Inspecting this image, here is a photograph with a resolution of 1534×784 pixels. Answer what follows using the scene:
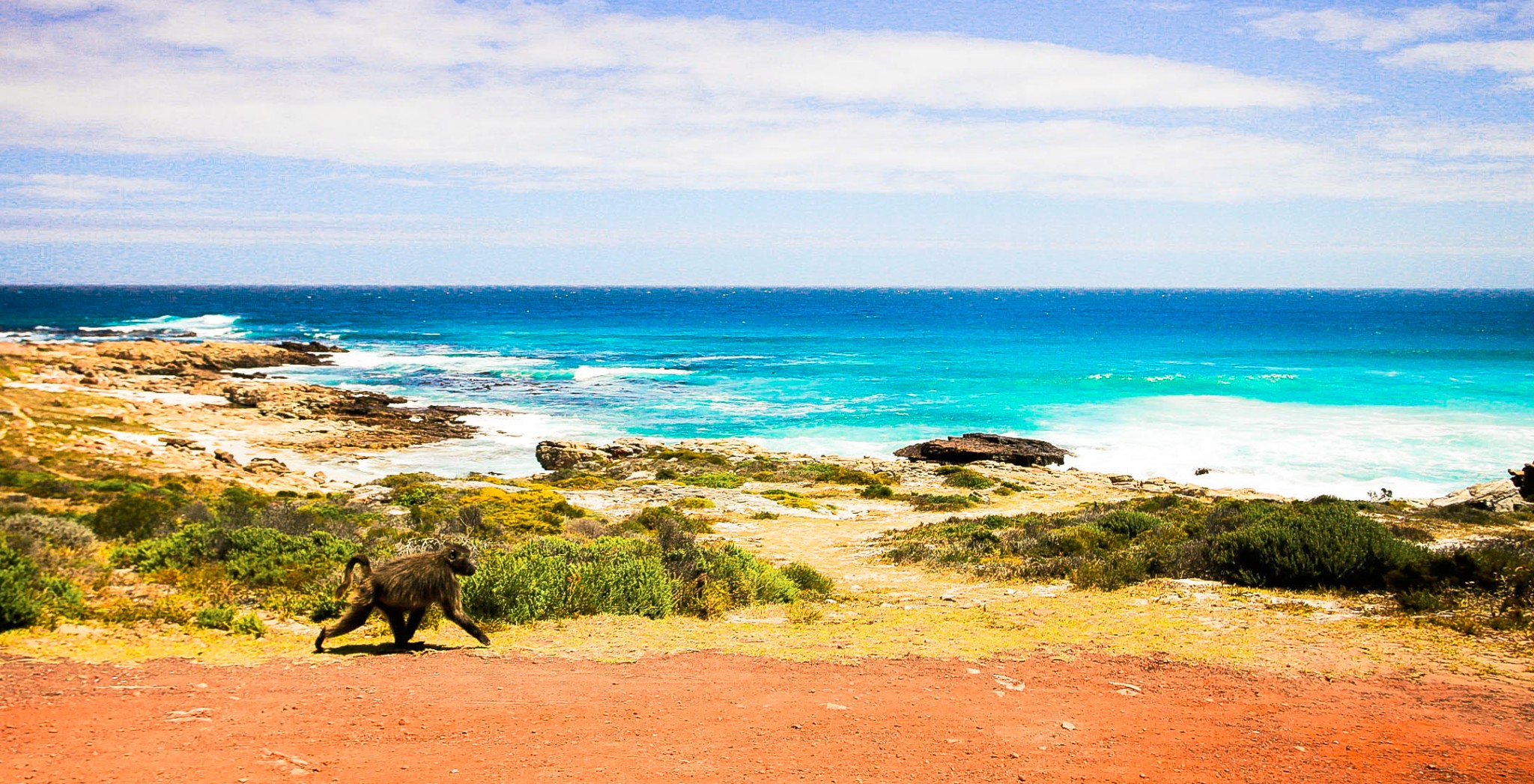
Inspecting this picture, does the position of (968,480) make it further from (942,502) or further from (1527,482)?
(1527,482)

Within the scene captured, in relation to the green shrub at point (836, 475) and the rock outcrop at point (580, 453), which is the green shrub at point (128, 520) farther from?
the rock outcrop at point (580, 453)

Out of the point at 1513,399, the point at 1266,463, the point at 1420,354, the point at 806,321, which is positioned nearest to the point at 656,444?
the point at 1266,463

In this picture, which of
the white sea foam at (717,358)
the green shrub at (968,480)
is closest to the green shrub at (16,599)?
the green shrub at (968,480)

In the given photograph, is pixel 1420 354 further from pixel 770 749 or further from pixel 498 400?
pixel 770 749

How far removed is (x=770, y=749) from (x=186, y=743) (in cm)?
366

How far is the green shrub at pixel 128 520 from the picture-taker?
1152cm

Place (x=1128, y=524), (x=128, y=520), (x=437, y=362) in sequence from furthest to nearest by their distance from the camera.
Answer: (x=437, y=362) → (x=1128, y=524) → (x=128, y=520)

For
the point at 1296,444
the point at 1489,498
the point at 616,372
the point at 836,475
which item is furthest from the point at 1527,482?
the point at 616,372

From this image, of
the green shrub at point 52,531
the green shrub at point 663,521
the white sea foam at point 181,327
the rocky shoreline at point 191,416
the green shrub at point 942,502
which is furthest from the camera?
the white sea foam at point 181,327

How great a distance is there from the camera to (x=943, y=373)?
63.8m

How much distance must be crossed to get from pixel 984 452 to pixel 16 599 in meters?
30.2

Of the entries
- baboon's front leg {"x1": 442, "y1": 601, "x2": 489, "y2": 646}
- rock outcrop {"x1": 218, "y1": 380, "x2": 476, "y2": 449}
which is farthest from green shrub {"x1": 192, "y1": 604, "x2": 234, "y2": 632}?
rock outcrop {"x1": 218, "y1": 380, "x2": 476, "y2": 449}

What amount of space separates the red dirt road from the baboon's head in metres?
0.77

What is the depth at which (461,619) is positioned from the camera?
7566mm
